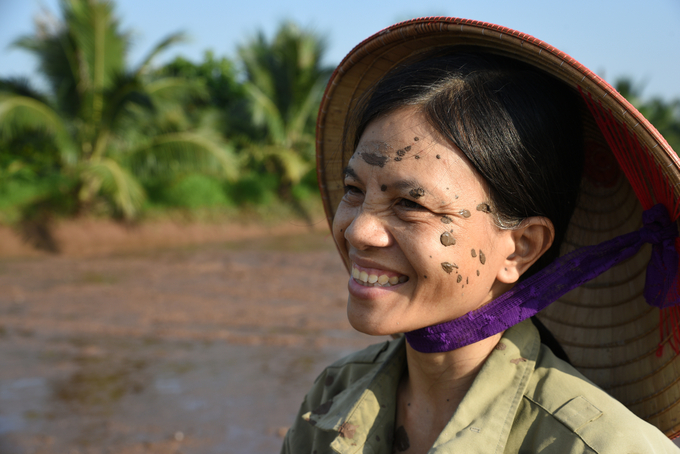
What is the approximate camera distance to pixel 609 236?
5.34 ft

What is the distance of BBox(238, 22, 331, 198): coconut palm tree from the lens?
15.6 m

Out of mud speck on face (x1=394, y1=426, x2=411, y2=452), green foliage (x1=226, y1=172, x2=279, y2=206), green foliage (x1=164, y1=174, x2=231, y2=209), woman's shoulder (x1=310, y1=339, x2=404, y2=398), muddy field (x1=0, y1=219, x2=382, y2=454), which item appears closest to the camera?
mud speck on face (x1=394, y1=426, x2=411, y2=452)

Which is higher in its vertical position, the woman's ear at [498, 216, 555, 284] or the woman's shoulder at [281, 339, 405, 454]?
the woman's ear at [498, 216, 555, 284]

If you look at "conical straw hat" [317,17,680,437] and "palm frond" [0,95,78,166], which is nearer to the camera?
"conical straw hat" [317,17,680,437]

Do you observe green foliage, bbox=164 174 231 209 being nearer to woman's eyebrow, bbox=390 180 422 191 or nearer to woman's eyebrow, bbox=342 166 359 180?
woman's eyebrow, bbox=342 166 359 180

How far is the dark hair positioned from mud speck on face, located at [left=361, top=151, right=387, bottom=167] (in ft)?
0.41

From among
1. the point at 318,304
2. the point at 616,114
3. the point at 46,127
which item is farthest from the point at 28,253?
the point at 616,114

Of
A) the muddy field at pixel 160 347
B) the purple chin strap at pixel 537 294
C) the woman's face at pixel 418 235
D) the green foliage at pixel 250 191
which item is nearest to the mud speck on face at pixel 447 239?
the woman's face at pixel 418 235

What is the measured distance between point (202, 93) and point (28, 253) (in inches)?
201

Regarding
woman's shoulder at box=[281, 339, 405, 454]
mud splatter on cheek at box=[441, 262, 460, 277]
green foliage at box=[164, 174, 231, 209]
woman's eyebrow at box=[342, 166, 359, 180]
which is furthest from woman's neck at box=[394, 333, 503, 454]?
green foliage at box=[164, 174, 231, 209]

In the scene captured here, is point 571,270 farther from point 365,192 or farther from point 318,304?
point 318,304

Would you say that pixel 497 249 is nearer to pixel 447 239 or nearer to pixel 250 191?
pixel 447 239

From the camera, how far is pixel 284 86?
628 inches

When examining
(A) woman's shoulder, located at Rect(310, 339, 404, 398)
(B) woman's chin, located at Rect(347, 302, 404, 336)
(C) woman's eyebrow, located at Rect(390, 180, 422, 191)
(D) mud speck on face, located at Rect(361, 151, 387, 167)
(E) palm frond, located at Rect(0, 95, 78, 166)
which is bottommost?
(A) woman's shoulder, located at Rect(310, 339, 404, 398)
